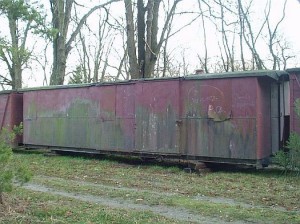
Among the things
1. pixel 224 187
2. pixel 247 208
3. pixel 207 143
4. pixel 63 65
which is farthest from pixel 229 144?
pixel 63 65

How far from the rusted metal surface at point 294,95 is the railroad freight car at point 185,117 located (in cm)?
45

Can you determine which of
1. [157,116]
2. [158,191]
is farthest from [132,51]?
[158,191]

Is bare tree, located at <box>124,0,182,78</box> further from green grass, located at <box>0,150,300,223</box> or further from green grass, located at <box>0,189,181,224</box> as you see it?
green grass, located at <box>0,189,181,224</box>

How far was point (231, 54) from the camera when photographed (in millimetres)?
35906

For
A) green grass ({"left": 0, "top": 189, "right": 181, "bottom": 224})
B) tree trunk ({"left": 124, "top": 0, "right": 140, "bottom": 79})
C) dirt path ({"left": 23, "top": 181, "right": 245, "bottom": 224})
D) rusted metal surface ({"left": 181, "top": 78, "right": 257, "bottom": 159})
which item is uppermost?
tree trunk ({"left": 124, "top": 0, "right": 140, "bottom": 79})

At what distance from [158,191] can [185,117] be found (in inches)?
153

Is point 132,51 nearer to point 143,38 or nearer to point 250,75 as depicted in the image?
point 143,38

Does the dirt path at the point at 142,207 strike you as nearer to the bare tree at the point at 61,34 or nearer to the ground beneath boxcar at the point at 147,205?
the ground beneath boxcar at the point at 147,205

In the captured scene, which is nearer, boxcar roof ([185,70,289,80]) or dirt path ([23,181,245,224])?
dirt path ([23,181,245,224])

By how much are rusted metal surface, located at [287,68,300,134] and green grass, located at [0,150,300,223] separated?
1.34 metres

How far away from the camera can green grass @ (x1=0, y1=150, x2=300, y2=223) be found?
22.5ft

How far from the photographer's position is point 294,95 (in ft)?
38.7

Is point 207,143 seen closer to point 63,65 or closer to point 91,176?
point 91,176

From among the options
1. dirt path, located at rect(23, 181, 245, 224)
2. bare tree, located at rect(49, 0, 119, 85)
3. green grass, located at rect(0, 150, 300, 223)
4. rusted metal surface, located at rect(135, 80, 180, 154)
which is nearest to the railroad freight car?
rusted metal surface, located at rect(135, 80, 180, 154)
